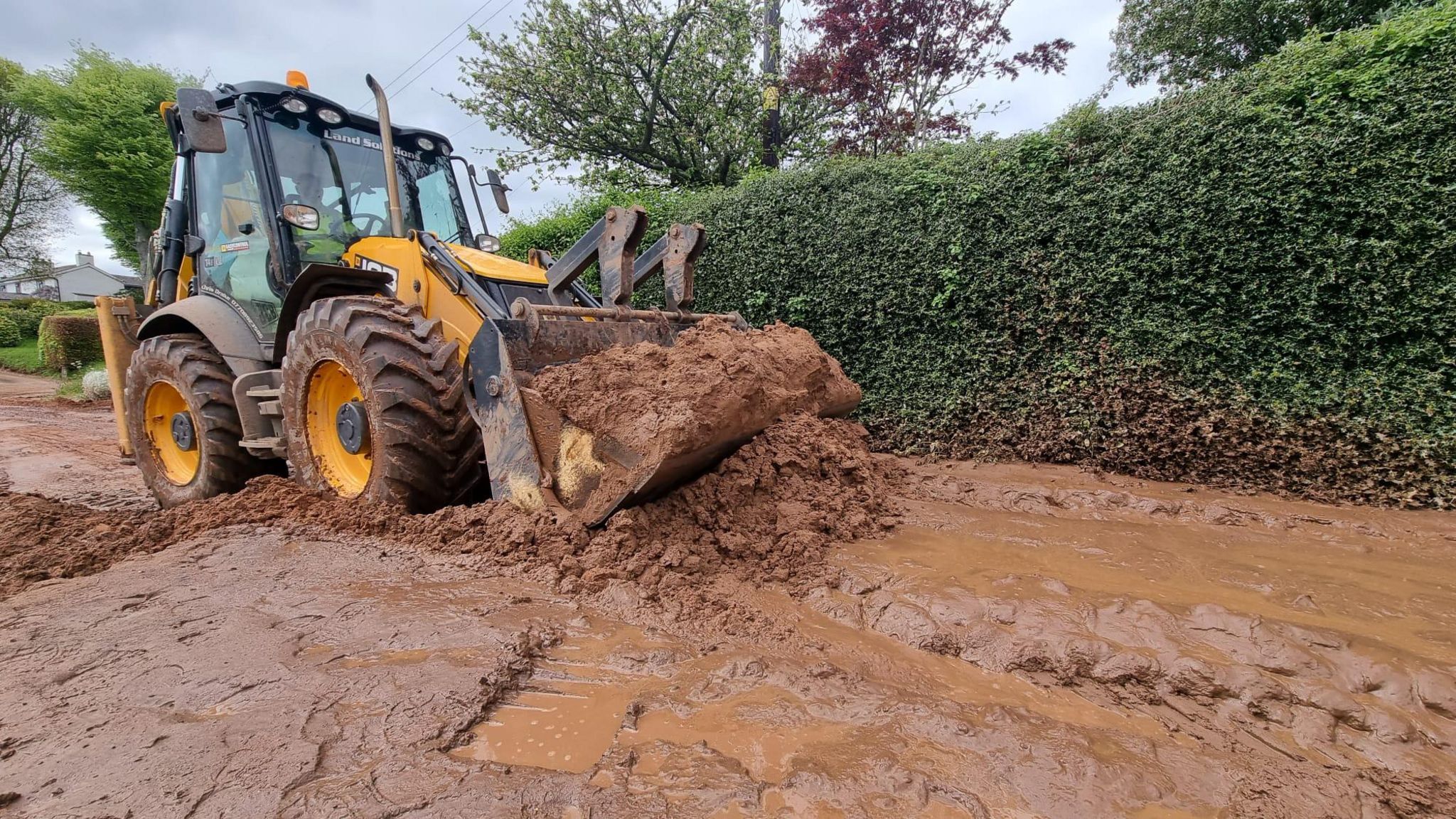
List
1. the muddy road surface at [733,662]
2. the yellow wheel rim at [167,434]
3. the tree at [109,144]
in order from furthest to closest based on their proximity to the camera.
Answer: the tree at [109,144], the yellow wheel rim at [167,434], the muddy road surface at [733,662]

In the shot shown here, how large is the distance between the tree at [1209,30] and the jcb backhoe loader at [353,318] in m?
10.2

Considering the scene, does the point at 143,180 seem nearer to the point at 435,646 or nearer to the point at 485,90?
the point at 485,90

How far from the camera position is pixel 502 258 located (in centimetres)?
499

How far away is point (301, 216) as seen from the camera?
4.54m

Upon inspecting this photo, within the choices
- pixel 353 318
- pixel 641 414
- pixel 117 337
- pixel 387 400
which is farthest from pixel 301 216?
pixel 117 337

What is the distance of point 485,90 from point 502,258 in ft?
31.4

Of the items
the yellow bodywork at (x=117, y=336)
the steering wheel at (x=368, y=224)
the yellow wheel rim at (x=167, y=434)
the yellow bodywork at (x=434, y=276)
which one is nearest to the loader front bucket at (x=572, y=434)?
the yellow bodywork at (x=434, y=276)

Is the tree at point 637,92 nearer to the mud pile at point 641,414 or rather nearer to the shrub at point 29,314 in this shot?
the mud pile at point 641,414

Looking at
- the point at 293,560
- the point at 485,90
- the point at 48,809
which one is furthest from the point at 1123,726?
the point at 485,90

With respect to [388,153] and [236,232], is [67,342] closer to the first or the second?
[236,232]

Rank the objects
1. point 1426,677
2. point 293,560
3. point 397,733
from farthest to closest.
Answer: point 293,560 < point 1426,677 < point 397,733

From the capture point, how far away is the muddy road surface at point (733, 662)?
1.64m

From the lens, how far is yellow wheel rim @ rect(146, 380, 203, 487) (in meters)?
5.21

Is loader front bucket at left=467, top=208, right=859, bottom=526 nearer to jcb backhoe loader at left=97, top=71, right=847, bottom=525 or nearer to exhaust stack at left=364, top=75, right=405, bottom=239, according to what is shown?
jcb backhoe loader at left=97, top=71, right=847, bottom=525
